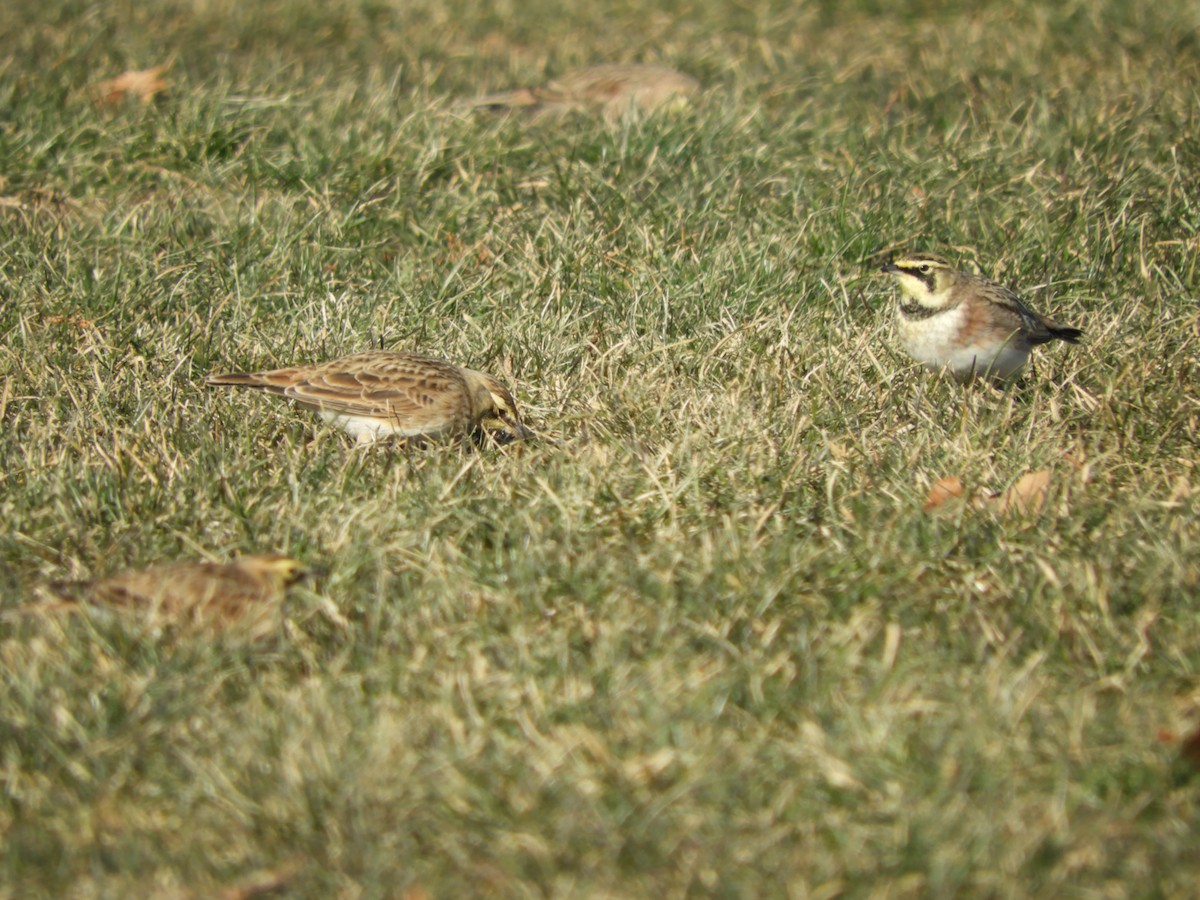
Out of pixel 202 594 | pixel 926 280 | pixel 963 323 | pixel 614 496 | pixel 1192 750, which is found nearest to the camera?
pixel 1192 750

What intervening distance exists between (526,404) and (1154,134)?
15.0 feet

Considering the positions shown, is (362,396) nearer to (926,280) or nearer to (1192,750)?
(926,280)

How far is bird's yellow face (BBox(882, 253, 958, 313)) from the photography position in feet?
20.2

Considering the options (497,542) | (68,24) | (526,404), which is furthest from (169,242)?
(68,24)

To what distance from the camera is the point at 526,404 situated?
6.07 meters

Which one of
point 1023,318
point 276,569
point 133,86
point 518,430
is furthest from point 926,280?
point 133,86

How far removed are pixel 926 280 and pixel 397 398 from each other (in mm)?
2467

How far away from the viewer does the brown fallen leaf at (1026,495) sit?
4.82 meters

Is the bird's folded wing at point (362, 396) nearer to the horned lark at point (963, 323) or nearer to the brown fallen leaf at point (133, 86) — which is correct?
the horned lark at point (963, 323)

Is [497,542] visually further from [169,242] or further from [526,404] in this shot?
[169,242]

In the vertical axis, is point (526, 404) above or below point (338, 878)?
below

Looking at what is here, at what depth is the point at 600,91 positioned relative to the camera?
9.47m

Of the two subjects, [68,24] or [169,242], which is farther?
[68,24]

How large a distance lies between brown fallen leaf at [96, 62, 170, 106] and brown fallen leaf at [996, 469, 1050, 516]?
643 centimetres
